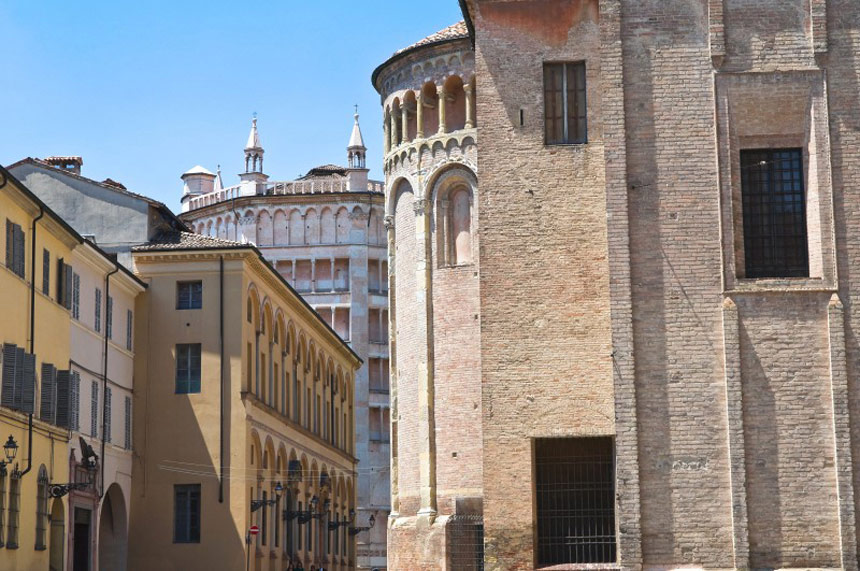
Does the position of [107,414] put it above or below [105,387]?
below

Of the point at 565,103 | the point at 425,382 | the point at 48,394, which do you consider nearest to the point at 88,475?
the point at 48,394

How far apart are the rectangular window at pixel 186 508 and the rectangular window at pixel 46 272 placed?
10.8 m

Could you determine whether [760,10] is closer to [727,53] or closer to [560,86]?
[727,53]

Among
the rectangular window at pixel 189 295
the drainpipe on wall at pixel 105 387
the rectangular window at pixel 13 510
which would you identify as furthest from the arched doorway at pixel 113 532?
the rectangular window at pixel 13 510

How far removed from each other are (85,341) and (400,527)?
395 inches

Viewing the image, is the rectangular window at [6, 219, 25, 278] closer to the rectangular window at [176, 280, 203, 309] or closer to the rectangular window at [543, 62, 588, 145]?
the rectangular window at [176, 280, 203, 309]

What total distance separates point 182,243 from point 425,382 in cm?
1099

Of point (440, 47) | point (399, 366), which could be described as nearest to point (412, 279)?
point (399, 366)

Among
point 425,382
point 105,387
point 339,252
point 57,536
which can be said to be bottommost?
point 57,536

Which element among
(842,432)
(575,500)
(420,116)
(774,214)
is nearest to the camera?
(842,432)

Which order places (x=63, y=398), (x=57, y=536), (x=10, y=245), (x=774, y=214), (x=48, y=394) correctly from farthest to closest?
(x=57, y=536) < (x=63, y=398) < (x=48, y=394) < (x=10, y=245) < (x=774, y=214)

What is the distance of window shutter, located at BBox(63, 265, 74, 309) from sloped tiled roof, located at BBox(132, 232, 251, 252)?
25.5ft

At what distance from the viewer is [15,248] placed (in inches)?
1512

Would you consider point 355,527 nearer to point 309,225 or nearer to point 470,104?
point 309,225
